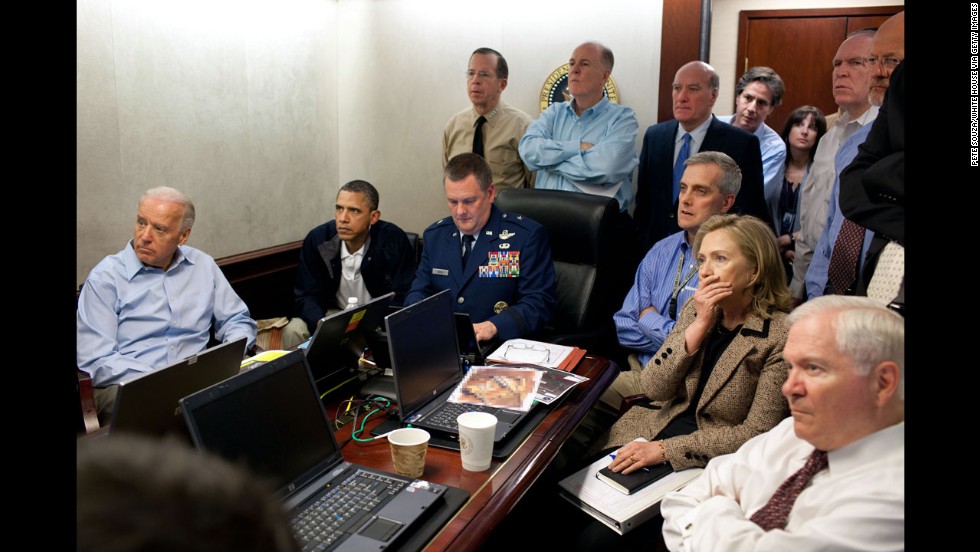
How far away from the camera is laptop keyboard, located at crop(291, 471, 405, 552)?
1.29 metres

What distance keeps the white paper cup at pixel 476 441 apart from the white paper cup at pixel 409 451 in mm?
93

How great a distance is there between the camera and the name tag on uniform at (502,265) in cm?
295

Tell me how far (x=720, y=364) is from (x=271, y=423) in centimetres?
120

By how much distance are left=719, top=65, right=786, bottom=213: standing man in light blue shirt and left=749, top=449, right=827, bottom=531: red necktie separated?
2567 mm

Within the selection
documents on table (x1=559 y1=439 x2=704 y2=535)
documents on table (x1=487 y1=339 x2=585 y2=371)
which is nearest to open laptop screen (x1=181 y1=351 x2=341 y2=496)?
documents on table (x1=559 y1=439 x2=704 y2=535)

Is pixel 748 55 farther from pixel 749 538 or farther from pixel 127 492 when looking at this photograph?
pixel 127 492

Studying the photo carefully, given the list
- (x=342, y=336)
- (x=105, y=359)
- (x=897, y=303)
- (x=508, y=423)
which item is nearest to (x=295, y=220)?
(x=105, y=359)

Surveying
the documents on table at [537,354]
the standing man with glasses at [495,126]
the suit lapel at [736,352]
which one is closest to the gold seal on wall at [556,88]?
the standing man with glasses at [495,126]

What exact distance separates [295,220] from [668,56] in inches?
93.3

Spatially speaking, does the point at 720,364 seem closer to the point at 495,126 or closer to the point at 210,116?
the point at 495,126

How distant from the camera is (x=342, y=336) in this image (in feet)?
6.56

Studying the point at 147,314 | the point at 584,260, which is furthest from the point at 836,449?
the point at 147,314

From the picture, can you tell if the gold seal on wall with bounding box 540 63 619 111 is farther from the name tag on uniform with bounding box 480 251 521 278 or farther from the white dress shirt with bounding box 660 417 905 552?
the white dress shirt with bounding box 660 417 905 552

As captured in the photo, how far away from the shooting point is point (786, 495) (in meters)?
1.38
